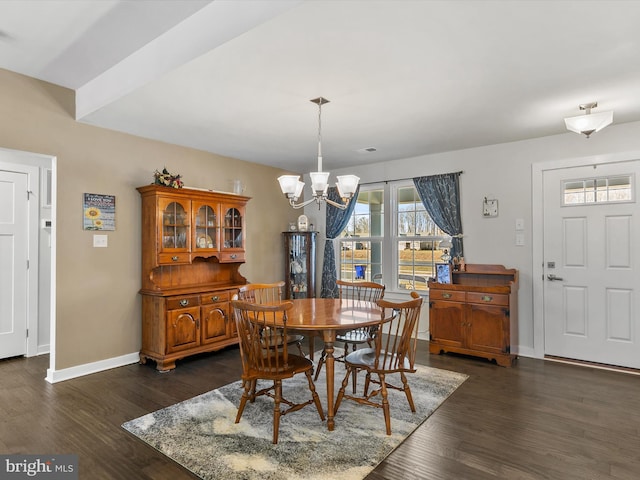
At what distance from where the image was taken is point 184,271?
4.45 metres

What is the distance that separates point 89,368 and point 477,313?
4093 mm

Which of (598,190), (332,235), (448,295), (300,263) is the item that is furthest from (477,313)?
(300,263)

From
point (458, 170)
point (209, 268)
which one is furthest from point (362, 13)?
point (209, 268)

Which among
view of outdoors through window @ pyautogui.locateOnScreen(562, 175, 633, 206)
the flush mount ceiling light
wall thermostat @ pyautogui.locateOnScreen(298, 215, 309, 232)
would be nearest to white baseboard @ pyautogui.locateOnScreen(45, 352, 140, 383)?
wall thermostat @ pyautogui.locateOnScreen(298, 215, 309, 232)

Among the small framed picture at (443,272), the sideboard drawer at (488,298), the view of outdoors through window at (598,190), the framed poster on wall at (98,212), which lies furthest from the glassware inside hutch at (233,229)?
the view of outdoors through window at (598,190)

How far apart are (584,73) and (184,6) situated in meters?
2.76

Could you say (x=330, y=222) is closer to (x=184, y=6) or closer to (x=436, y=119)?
(x=436, y=119)

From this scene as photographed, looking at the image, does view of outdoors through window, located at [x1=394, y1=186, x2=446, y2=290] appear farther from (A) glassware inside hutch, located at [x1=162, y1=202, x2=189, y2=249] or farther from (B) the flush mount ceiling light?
(A) glassware inside hutch, located at [x1=162, y1=202, x2=189, y2=249]

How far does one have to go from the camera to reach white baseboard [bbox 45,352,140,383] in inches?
138

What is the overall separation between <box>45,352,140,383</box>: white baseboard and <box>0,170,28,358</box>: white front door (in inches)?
45.1

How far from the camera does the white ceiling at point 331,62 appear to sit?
2.05 metres

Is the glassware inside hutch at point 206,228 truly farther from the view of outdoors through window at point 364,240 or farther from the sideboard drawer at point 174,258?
the view of outdoors through window at point 364,240

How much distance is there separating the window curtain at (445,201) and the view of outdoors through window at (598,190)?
45.8 inches

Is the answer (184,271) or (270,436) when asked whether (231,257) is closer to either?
(184,271)
